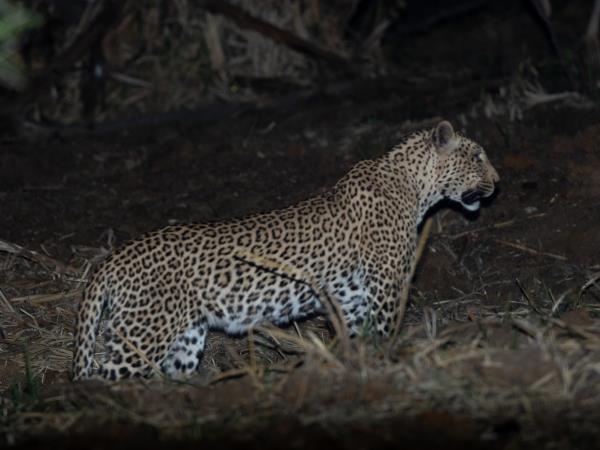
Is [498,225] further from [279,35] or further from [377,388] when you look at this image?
[279,35]

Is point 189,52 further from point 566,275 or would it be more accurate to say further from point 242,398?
point 242,398

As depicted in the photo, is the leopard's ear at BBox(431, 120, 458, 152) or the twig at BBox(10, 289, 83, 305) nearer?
the leopard's ear at BBox(431, 120, 458, 152)

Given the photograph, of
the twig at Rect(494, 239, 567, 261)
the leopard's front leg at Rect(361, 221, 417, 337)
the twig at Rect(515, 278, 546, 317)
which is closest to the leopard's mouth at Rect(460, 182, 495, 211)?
the twig at Rect(515, 278, 546, 317)

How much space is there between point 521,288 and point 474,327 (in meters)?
1.94

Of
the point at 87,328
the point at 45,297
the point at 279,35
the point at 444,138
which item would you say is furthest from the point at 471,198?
the point at 279,35

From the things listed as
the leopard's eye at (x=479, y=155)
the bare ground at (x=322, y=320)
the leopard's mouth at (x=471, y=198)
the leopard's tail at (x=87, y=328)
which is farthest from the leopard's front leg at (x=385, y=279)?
the leopard's tail at (x=87, y=328)

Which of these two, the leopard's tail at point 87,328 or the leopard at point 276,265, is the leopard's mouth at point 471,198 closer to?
the leopard at point 276,265

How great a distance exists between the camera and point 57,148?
1284 centimetres

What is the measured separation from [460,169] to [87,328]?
318 centimetres

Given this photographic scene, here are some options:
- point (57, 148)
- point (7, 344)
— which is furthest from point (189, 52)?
point (7, 344)

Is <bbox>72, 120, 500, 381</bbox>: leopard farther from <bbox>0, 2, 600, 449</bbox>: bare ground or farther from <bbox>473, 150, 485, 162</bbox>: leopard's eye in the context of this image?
<bbox>0, 2, 600, 449</bbox>: bare ground

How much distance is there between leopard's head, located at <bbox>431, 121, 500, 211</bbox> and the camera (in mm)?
8656

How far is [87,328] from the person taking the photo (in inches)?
286

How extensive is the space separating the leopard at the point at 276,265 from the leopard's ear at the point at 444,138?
0.4 inches
